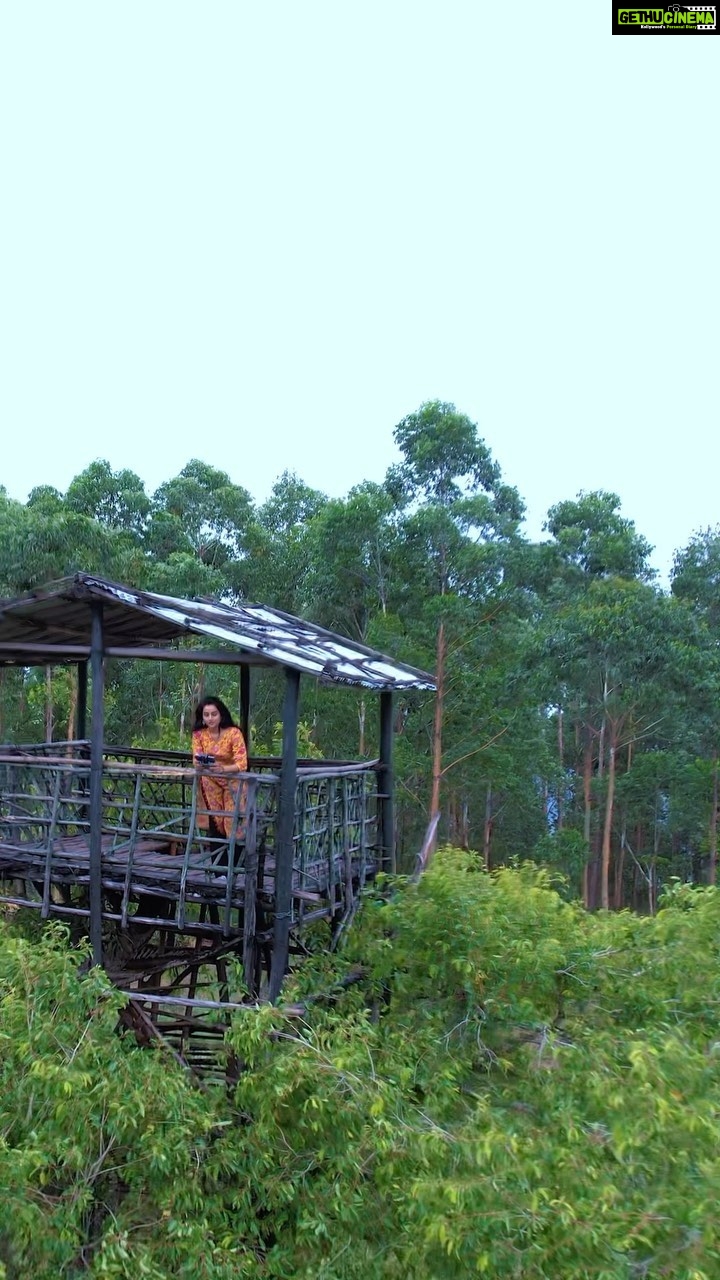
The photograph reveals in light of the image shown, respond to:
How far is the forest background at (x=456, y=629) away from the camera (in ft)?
66.2

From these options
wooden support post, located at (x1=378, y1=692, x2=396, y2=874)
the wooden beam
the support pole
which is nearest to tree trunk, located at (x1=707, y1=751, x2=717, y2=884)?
wooden support post, located at (x1=378, y1=692, x2=396, y2=874)

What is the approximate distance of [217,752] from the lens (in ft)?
24.4

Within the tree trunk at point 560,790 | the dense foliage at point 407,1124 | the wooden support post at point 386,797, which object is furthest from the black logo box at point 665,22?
the tree trunk at point 560,790

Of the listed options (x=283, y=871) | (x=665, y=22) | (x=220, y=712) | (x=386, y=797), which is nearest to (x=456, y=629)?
(x=386, y=797)

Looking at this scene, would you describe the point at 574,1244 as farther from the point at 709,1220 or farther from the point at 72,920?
the point at 72,920

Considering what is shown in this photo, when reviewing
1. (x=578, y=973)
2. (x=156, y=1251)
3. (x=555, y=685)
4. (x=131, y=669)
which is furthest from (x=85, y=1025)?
(x=131, y=669)

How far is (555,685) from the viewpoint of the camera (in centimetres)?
2188

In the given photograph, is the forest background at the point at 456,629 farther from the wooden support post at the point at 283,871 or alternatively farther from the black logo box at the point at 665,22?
the black logo box at the point at 665,22

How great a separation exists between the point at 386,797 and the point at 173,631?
2518 millimetres

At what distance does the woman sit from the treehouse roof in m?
0.58

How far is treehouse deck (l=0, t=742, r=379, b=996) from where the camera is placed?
6.49 metres

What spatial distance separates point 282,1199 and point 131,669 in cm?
2022

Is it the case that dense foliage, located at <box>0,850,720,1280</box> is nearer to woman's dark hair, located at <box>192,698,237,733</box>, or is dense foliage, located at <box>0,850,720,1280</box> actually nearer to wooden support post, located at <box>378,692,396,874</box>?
wooden support post, located at <box>378,692,396,874</box>

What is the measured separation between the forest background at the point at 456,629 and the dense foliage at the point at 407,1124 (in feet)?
32.8
